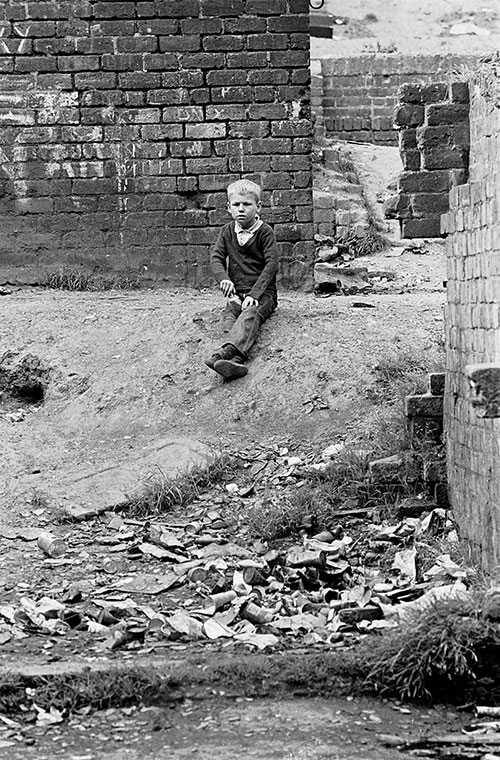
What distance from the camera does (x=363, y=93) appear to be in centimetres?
1989

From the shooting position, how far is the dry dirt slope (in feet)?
27.3

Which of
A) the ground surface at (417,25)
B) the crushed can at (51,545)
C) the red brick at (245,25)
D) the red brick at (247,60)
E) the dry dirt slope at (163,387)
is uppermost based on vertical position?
the ground surface at (417,25)

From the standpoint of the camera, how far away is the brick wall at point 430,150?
697cm

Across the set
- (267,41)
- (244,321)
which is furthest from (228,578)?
(267,41)

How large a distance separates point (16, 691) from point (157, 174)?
7127mm

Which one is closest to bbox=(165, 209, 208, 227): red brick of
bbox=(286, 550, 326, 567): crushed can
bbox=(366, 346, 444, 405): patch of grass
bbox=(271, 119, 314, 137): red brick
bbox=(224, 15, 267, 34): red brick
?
bbox=(271, 119, 314, 137): red brick

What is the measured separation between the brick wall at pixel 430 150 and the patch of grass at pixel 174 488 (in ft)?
6.74

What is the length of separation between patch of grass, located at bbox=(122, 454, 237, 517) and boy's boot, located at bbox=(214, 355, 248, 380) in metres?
0.95

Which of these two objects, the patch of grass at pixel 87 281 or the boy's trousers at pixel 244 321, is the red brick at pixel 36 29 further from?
the boy's trousers at pixel 244 321

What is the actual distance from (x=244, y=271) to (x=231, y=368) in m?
0.96

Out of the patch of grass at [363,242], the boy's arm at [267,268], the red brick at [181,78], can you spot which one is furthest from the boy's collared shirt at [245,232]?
the patch of grass at [363,242]

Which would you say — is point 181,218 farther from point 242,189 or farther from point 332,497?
point 332,497

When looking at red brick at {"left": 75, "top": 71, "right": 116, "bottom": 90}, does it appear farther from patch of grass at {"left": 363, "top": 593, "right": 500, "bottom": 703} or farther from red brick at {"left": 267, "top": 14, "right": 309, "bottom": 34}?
patch of grass at {"left": 363, "top": 593, "right": 500, "bottom": 703}

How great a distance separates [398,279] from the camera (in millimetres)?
13172
